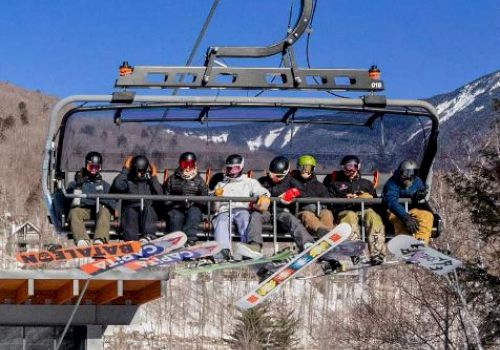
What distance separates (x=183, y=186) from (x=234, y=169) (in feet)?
1.55

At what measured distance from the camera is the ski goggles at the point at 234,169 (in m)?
11.4

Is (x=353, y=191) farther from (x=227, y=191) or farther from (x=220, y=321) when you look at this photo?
(x=220, y=321)

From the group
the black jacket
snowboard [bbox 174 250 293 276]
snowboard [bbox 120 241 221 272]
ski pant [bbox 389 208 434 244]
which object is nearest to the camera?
snowboard [bbox 120 241 221 272]

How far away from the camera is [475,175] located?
31.0 meters

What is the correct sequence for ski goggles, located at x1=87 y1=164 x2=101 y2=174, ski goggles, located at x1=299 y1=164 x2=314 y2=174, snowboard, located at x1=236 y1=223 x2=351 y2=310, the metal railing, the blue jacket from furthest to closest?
ski goggles, located at x1=299 y1=164 x2=314 y2=174 → ski goggles, located at x1=87 y1=164 x2=101 y2=174 → the blue jacket → the metal railing → snowboard, located at x1=236 y1=223 x2=351 y2=310

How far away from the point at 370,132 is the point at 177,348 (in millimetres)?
36475

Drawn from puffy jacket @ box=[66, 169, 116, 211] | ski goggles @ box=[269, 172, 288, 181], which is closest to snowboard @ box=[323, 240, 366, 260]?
ski goggles @ box=[269, 172, 288, 181]

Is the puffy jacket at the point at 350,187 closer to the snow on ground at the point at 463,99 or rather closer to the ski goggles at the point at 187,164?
the ski goggles at the point at 187,164

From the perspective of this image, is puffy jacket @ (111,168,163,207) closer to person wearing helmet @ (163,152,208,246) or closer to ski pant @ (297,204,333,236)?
person wearing helmet @ (163,152,208,246)

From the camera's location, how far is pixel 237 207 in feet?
35.5

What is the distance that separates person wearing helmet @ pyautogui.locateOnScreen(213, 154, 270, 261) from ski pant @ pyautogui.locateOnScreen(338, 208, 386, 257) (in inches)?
28.7

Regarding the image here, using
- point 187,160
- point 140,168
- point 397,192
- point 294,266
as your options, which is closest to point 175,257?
point 294,266

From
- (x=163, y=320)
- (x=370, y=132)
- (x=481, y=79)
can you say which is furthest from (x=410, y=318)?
(x=481, y=79)

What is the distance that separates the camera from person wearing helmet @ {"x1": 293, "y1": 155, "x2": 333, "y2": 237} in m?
10.9
